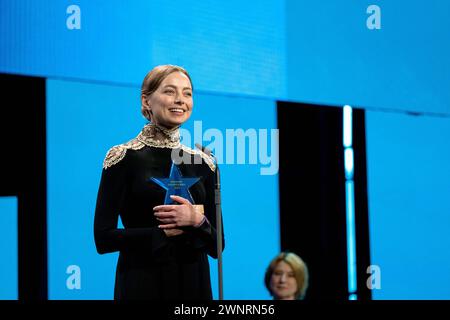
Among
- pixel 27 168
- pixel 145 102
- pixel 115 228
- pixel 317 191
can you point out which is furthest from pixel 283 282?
pixel 27 168

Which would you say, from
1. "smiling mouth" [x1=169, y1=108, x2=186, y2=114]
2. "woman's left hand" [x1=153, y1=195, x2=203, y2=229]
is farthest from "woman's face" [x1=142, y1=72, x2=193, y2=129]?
"woman's left hand" [x1=153, y1=195, x2=203, y2=229]

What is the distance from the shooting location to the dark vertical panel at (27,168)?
406 centimetres

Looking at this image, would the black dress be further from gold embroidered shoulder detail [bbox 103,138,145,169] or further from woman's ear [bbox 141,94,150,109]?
woman's ear [bbox 141,94,150,109]

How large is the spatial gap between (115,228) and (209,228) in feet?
1.17

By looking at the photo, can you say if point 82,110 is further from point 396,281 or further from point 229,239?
point 396,281

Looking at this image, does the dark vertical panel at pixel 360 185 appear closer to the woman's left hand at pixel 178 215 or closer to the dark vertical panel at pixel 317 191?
the dark vertical panel at pixel 317 191

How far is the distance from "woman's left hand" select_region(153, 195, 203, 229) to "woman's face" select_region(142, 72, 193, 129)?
0.33 meters

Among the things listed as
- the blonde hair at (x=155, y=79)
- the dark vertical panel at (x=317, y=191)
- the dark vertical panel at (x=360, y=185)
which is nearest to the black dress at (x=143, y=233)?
the blonde hair at (x=155, y=79)

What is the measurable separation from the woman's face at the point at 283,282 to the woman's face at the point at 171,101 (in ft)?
2.95

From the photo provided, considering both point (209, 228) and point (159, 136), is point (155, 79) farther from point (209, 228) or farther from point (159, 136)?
point (209, 228)

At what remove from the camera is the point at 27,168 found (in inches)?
162

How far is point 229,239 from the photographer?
4.29 meters

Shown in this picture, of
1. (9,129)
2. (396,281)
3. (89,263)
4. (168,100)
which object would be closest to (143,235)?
(168,100)

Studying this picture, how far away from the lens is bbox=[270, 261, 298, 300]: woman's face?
3.52 metres
